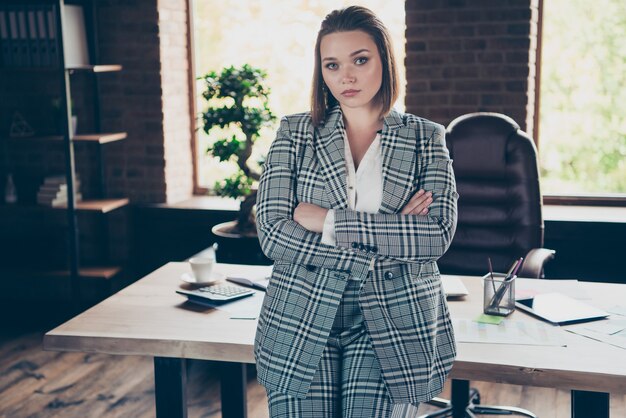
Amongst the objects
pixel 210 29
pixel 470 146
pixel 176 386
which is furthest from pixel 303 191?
pixel 210 29

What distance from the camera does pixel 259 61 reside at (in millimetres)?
4664

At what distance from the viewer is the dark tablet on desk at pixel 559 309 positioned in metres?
2.13

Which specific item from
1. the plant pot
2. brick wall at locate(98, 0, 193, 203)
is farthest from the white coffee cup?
brick wall at locate(98, 0, 193, 203)

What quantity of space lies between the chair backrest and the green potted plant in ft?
3.62

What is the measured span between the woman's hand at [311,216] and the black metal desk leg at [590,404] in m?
0.77

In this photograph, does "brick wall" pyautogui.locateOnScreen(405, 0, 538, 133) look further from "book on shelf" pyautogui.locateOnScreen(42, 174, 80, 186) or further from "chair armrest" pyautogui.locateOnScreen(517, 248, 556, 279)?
"book on shelf" pyautogui.locateOnScreen(42, 174, 80, 186)

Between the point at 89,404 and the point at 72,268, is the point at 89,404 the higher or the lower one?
the lower one

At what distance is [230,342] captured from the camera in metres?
1.97

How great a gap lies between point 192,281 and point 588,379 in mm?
1260

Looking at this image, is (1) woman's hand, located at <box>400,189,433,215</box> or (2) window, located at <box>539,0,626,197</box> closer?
(1) woman's hand, located at <box>400,189,433,215</box>

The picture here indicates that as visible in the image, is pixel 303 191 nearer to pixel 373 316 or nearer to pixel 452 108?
pixel 373 316

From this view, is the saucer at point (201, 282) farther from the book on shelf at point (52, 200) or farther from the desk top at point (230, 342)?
the book on shelf at point (52, 200)

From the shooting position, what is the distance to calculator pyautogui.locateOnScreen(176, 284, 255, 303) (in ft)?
7.55

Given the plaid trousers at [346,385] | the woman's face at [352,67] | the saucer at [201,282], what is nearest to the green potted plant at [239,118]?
the saucer at [201,282]
